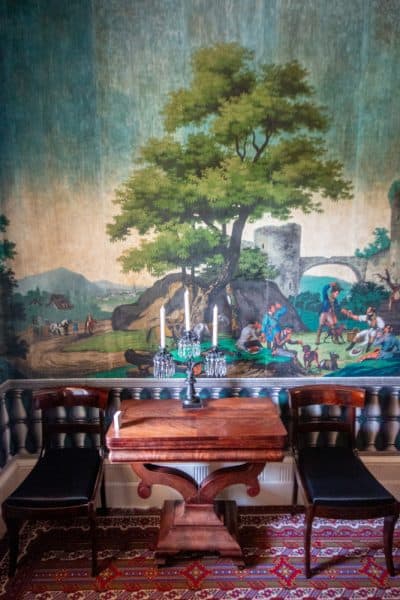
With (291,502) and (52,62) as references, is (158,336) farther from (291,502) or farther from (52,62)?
(52,62)

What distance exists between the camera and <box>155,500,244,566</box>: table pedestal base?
2.70 m

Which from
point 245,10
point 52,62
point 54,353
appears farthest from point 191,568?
point 245,10

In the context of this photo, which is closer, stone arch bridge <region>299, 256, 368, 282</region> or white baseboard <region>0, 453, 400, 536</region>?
stone arch bridge <region>299, 256, 368, 282</region>

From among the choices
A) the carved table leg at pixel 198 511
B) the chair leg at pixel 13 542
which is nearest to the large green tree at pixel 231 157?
the carved table leg at pixel 198 511

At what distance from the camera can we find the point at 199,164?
9.63ft

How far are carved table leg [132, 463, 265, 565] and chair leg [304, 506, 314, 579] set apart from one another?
0.33 m

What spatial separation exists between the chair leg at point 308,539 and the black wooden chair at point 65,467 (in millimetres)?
1251

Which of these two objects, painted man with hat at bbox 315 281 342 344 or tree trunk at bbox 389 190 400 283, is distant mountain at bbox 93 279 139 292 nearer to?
painted man with hat at bbox 315 281 342 344

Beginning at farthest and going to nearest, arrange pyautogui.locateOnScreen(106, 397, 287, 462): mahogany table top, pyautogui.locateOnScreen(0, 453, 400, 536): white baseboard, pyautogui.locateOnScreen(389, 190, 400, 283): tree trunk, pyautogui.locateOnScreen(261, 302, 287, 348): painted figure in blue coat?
1. pyautogui.locateOnScreen(0, 453, 400, 536): white baseboard
2. pyautogui.locateOnScreen(261, 302, 287, 348): painted figure in blue coat
3. pyautogui.locateOnScreen(389, 190, 400, 283): tree trunk
4. pyautogui.locateOnScreen(106, 397, 287, 462): mahogany table top

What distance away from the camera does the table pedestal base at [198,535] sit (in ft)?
8.86

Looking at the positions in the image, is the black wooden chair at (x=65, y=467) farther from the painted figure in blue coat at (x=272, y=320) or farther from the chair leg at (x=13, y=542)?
the painted figure in blue coat at (x=272, y=320)

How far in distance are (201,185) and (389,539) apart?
98.3 inches

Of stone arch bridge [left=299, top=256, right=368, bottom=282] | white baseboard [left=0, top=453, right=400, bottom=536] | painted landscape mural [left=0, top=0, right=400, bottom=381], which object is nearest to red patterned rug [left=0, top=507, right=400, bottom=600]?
white baseboard [left=0, top=453, right=400, bottom=536]

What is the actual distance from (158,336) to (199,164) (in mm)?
1234
